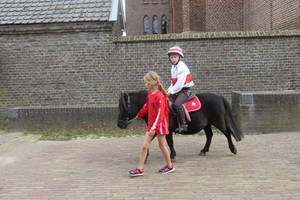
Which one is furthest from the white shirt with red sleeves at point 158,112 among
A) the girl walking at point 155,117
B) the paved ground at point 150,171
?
the paved ground at point 150,171

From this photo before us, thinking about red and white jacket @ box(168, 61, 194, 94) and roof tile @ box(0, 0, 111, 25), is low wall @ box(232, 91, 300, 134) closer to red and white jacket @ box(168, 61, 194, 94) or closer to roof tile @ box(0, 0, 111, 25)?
red and white jacket @ box(168, 61, 194, 94)

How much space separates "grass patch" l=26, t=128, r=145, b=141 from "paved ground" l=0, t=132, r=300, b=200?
2.74 ft

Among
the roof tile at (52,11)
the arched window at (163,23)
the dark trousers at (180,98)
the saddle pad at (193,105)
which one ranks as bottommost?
the saddle pad at (193,105)

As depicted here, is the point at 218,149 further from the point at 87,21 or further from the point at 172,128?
the point at 87,21

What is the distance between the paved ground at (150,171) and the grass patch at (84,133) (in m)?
0.84

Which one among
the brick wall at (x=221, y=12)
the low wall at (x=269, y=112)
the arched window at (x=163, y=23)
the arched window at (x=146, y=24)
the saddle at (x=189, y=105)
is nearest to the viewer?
the saddle at (x=189, y=105)

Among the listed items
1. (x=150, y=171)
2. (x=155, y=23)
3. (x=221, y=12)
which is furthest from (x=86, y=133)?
(x=155, y=23)

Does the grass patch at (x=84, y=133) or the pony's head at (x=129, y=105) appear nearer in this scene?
the pony's head at (x=129, y=105)

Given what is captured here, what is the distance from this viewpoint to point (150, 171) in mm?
5191

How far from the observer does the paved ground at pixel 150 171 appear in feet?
13.6

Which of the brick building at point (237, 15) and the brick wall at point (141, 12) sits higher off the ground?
the brick wall at point (141, 12)

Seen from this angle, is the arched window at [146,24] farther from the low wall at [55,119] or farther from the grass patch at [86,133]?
the grass patch at [86,133]

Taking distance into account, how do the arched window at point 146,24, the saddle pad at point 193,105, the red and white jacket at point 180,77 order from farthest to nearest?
the arched window at point 146,24
the saddle pad at point 193,105
the red and white jacket at point 180,77

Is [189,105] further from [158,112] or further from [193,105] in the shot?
[158,112]
